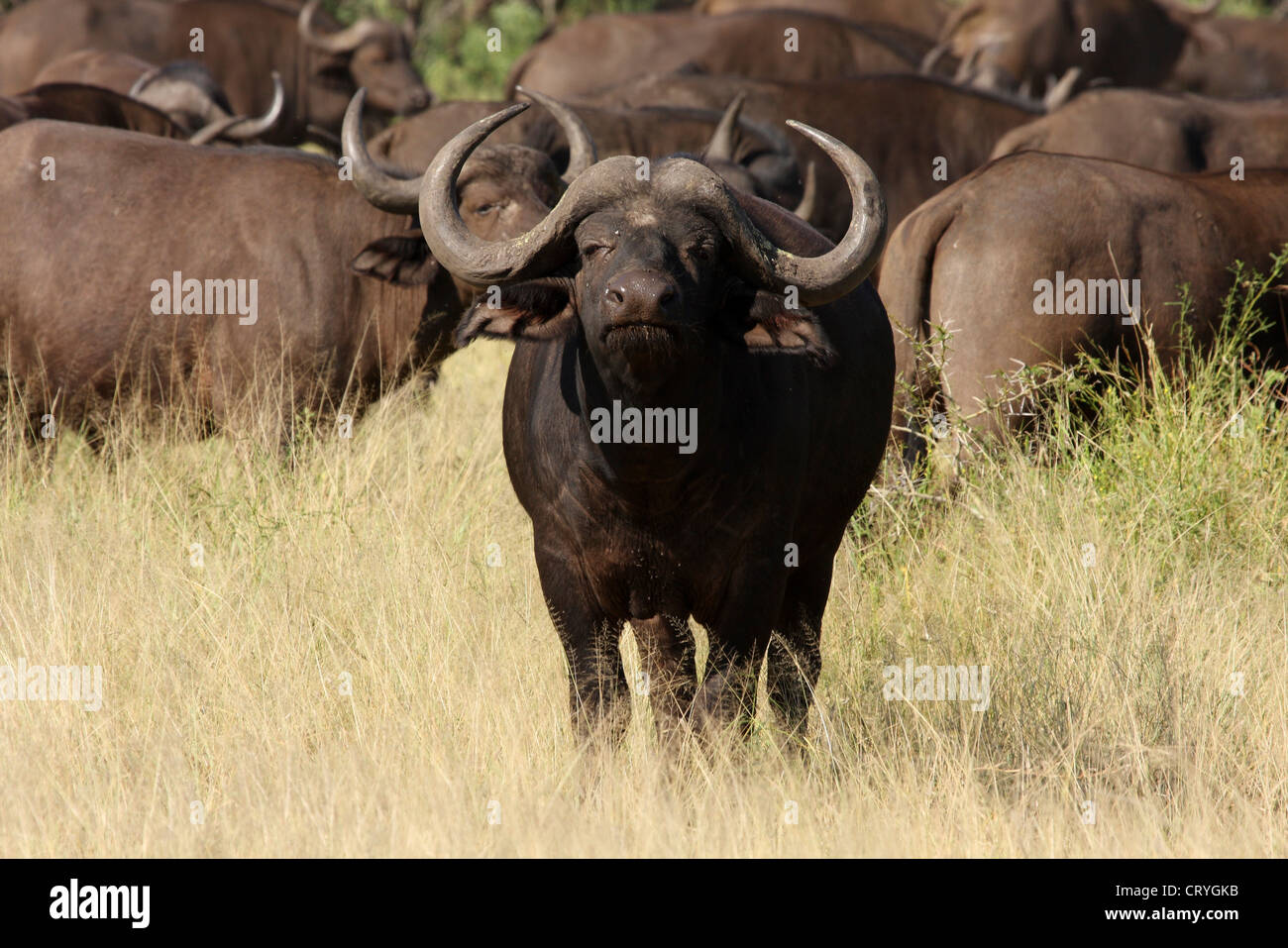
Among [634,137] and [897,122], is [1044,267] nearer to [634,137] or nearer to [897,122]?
[634,137]

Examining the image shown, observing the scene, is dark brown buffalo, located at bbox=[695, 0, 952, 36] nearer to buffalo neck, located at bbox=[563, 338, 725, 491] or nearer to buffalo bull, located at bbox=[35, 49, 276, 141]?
buffalo bull, located at bbox=[35, 49, 276, 141]

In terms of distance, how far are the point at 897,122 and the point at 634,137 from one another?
85.9 inches

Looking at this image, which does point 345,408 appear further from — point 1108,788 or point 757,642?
point 1108,788

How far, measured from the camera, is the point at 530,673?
203 inches

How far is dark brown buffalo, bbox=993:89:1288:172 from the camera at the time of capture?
34.4 feet

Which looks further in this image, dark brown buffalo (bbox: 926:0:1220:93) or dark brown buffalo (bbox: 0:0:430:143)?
dark brown buffalo (bbox: 926:0:1220:93)

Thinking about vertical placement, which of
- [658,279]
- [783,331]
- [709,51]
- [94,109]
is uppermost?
[709,51]

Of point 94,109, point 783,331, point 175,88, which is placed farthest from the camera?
point 175,88

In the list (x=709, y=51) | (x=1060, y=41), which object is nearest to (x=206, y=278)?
(x=709, y=51)

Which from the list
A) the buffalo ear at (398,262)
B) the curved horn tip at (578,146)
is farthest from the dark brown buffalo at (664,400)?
the curved horn tip at (578,146)

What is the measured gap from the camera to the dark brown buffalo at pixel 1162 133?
1049 cm

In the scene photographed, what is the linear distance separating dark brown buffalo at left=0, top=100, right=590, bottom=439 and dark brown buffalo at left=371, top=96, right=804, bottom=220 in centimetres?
311

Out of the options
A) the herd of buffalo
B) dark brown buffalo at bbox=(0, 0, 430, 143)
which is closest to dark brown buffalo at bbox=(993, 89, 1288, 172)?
the herd of buffalo

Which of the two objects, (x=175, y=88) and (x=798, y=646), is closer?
(x=798, y=646)
